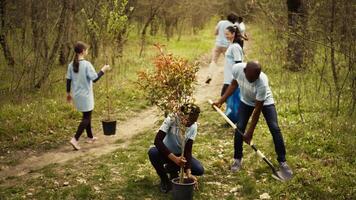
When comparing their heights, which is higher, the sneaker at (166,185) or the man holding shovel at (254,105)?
the man holding shovel at (254,105)

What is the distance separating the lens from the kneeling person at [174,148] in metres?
5.43

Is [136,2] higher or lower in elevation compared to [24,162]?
higher

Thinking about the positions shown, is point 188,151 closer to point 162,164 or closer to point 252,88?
point 162,164

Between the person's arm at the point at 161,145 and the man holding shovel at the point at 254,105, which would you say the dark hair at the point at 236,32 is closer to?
the man holding shovel at the point at 254,105

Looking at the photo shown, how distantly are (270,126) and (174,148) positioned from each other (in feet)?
4.96

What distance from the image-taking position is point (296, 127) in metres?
8.38

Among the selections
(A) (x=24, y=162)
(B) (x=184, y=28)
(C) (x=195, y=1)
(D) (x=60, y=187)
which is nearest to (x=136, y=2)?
(C) (x=195, y=1)

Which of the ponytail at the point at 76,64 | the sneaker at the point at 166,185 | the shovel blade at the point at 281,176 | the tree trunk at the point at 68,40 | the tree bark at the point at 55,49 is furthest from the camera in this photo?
the tree trunk at the point at 68,40

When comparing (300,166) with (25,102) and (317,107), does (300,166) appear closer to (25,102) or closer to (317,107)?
(317,107)

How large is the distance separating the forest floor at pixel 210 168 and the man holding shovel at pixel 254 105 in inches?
12.9

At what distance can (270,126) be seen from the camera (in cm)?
637

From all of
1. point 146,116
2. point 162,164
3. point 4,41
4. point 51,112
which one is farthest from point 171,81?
point 4,41

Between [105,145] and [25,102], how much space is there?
3.14 meters

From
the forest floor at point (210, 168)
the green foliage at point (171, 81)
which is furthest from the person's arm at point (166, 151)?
the forest floor at point (210, 168)
